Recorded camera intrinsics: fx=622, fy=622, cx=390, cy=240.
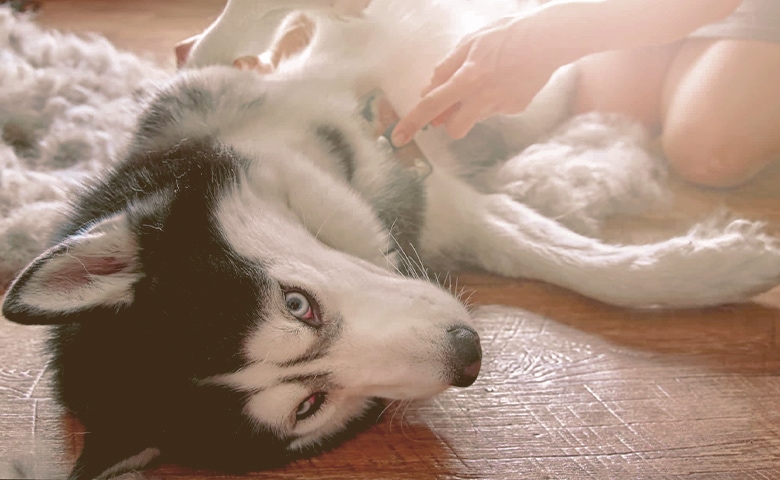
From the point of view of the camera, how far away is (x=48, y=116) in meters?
2.20

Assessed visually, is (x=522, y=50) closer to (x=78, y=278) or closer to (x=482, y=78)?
(x=482, y=78)

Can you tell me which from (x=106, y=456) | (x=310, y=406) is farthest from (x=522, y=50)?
(x=106, y=456)

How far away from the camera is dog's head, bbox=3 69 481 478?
98 centimetres

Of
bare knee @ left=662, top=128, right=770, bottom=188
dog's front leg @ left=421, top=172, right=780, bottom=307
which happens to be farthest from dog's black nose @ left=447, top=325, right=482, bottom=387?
bare knee @ left=662, top=128, right=770, bottom=188

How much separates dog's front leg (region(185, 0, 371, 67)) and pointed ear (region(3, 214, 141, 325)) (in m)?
0.74

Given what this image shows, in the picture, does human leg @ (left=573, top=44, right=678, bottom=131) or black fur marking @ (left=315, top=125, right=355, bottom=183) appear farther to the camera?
human leg @ (left=573, top=44, right=678, bottom=131)

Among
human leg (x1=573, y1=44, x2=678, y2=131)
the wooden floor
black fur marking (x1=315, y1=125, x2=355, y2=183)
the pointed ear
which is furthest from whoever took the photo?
human leg (x1=573, y1=44, x2=678, y2=131)

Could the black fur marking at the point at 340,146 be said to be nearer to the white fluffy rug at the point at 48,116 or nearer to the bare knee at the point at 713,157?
the white fluffy rug at the point at 48,116

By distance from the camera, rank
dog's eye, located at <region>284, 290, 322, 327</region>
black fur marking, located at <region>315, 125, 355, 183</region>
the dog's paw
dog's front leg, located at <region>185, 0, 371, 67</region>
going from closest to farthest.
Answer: dog's eye, located at <region>284, 290, 322, 327</region>
the dog's paw
black fur marking, located at <region>315, 125, 355, 183</region>
dog's front leg, located at <region>185, 0, 371, 67</region>

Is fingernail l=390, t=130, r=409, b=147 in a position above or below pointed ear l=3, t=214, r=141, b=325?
above

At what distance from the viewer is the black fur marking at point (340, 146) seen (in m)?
1.45

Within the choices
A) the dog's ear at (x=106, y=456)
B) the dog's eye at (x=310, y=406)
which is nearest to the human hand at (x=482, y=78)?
the dog's eye at (x=310, y=406)

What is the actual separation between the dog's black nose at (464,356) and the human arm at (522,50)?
0.56 m

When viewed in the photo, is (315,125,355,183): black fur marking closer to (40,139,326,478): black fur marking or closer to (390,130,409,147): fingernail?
(390,130,409,147): fingernail
